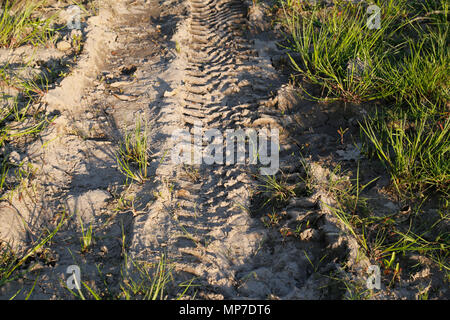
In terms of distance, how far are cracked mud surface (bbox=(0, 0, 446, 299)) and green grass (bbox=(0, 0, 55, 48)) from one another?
47cm

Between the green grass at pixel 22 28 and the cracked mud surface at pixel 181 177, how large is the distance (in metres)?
0.47

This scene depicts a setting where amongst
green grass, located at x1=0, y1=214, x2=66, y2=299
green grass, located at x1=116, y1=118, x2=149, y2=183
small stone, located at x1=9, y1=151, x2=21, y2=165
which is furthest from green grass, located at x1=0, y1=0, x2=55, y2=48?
green grass, located at x1=0, y1=214, x2=66, y2=299

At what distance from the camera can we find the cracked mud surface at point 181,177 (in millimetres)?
2137

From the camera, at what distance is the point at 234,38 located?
4191 millimetres

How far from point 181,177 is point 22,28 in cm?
252

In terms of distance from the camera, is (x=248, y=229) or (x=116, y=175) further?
(x=116, y=175)

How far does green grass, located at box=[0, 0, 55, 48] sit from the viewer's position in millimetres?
3443

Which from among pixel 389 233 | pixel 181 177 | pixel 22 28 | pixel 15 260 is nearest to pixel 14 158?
pixel 15 260

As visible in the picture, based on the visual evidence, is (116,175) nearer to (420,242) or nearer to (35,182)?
(35,182)

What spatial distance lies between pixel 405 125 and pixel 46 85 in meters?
3.34

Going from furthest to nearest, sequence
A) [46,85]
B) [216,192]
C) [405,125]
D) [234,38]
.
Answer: [234,38], [46,85], [405,125], [216,192]
